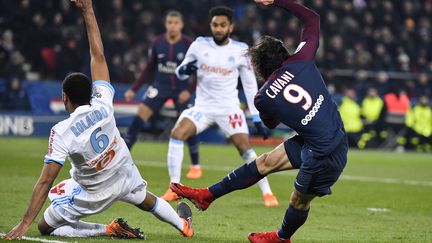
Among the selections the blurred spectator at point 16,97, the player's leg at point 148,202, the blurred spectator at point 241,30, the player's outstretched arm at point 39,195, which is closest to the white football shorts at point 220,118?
the player's leg at point 148,202

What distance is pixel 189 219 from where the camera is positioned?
8.49 m

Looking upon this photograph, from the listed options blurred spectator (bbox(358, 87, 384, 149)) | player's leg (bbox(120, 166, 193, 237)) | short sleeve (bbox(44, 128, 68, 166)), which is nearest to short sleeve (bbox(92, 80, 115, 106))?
short sleeve (bbox(44, 128, 68, 166))

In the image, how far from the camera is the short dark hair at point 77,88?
24.2ft

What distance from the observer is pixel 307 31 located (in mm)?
7750

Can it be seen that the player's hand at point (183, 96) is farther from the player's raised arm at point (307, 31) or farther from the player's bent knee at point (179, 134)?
the player's raised arm at point (307, 31)

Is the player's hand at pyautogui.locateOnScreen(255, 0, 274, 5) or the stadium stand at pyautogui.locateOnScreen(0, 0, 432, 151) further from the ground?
the player's hand at pyautogui.locateOnScreen(255, 0, 274, 5)

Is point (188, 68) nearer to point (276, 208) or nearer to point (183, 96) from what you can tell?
point (276, 208)

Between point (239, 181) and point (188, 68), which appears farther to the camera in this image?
point (188, 68)

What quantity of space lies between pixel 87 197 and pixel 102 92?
0.94m

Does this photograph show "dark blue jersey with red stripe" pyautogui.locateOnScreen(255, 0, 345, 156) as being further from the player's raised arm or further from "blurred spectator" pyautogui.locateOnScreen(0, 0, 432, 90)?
"blurred spectator" pyautogui.locateOnScreen(0, 0, 432, 90)

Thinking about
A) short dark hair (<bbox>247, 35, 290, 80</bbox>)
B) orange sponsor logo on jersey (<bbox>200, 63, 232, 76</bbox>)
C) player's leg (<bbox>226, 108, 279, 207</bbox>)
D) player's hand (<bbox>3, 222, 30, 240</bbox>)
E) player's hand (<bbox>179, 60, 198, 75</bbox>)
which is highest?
short dark hair (<bbox>247, 35, 290, 80</bbox>)

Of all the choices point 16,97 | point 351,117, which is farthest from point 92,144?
point 351,117

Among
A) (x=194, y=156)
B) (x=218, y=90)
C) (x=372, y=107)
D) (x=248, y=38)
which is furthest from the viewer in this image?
(x=248, y=38)

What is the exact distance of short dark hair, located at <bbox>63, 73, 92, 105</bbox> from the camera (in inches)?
291
